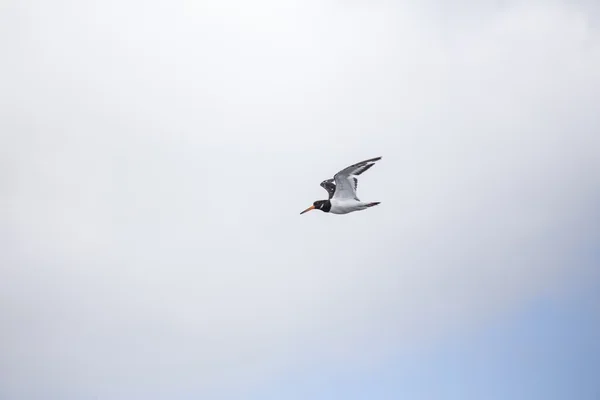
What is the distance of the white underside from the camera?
111 meters

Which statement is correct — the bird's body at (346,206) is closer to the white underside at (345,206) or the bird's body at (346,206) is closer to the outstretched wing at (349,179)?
the white underside at (345,206)

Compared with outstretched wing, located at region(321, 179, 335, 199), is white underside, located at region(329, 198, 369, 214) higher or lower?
lower

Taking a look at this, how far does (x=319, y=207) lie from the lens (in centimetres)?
11362

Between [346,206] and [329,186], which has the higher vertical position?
[329,186]

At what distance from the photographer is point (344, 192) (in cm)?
11175

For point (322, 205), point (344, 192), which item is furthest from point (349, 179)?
point (322, 205)

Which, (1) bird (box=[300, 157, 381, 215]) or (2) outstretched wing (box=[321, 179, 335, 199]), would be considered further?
(2) outstretched wing (box=[321, 179, 335, 199])

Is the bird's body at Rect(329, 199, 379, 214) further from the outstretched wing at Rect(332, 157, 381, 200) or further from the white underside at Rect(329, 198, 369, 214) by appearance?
the outstretched wing at Rect(332, 157, 381, 200)

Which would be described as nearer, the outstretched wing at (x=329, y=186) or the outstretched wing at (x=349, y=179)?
the outstretched wing at (x=349, y=179)

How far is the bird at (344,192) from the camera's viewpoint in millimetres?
109750

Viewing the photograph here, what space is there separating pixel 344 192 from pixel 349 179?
175 cm

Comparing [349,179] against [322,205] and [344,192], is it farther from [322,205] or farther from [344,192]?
[322,205]

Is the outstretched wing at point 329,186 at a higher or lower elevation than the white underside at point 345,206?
higher

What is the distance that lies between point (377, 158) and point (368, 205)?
16.8 ft
